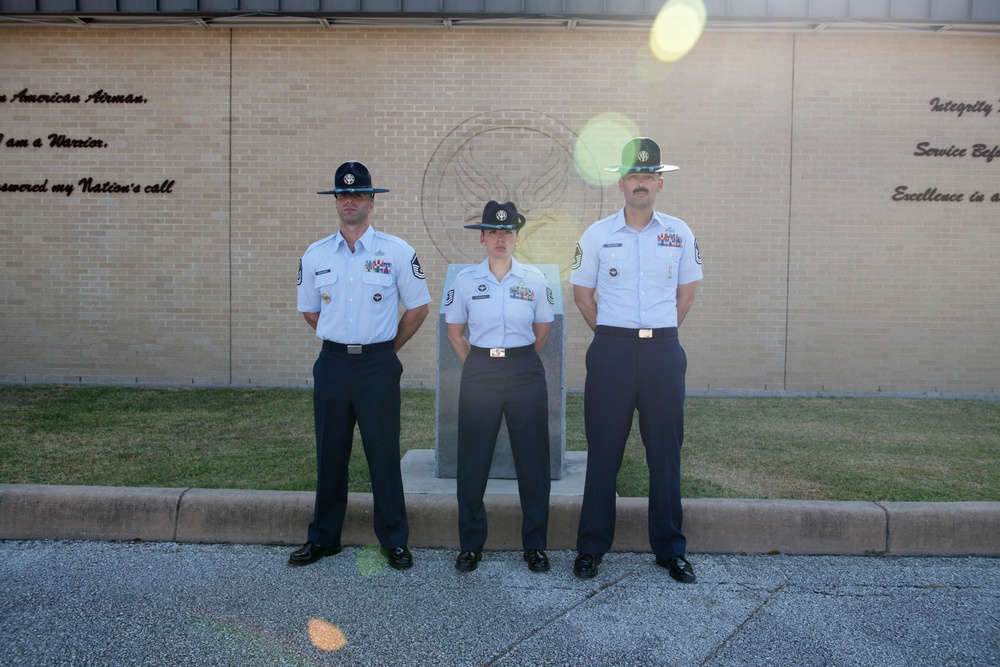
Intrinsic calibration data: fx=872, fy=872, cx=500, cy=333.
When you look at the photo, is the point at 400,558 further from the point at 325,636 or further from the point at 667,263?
the point at 667,263

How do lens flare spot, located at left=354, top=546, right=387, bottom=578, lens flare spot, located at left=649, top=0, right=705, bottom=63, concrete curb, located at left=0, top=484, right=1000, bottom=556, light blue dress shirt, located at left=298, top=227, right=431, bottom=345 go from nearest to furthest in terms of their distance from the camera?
lens flare spot, located at left=354, top=546, right=387, bottom=578, light blue dress shirt, located at left=298, top=227, right=431, bottom=345, concrete curb, located at left=0, top=484, right=1000, bottom=556, lens flare spot, located at left=649, top=0, right=705, bottom=63

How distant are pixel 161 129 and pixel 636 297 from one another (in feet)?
24.1

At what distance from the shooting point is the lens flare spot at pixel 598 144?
9.91m

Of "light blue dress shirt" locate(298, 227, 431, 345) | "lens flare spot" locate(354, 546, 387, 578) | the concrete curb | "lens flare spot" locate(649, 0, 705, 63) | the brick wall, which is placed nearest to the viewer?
"lens flare spot" locate(354, 546, 387, 578)

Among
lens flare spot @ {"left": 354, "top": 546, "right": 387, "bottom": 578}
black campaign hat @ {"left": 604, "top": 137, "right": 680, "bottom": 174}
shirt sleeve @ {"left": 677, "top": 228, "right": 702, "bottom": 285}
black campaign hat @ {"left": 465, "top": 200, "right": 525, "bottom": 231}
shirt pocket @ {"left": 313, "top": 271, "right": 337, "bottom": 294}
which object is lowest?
lens flare spot @ {"left": 354, "top": 546, "right": 387, "bottom": 578}

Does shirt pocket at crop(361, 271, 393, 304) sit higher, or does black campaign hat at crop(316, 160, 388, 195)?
black campaign hat at crop(316, 160, 388, 195)

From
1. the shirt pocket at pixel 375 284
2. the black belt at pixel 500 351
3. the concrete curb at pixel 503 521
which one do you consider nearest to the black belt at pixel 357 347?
the shirt pocket at pixel 375 284

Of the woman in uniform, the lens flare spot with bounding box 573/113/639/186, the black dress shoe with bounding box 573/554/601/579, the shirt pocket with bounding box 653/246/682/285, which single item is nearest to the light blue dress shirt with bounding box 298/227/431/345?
the woman in uniform

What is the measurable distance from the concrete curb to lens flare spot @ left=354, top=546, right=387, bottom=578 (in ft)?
0.35

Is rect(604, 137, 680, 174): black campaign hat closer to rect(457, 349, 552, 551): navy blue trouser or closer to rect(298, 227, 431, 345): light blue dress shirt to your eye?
rect(457, 349, 552, 551): navy blue trouser

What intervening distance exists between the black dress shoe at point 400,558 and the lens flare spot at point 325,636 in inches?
31.1

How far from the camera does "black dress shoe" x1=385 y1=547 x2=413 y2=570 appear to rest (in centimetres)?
474

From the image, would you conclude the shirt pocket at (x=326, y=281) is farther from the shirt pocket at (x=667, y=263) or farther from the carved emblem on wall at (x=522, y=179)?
the carved emblem on wall at (x=522, y=179)

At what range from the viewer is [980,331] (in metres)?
10.1
